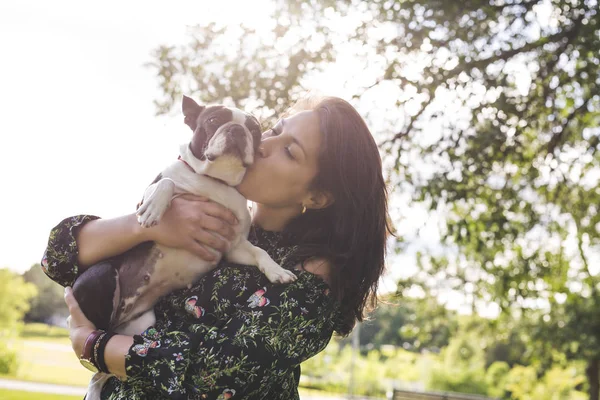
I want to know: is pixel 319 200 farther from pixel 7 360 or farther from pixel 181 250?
pixel 7 360

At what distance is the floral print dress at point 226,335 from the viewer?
187cm

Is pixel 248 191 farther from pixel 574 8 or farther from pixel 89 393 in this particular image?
pixel 574 8

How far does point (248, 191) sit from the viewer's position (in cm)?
237

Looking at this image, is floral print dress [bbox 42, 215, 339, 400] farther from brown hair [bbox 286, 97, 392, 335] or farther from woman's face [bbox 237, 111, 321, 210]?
woman's face [bbox 237, 111, 321, 210]

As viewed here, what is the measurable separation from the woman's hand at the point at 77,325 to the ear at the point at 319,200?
0.86 meters

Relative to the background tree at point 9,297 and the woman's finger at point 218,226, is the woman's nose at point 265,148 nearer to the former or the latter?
the woman's finger at point 218,226

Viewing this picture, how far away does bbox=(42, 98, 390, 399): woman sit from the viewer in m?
1.95

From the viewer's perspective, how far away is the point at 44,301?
55906 millimetres

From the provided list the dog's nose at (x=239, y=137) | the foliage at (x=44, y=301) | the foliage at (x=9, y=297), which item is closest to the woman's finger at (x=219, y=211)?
the dog's nose at (x=239, y=137)

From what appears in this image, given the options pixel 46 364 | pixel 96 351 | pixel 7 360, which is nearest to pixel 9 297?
pixel 46 364

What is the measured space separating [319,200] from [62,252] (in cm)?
92

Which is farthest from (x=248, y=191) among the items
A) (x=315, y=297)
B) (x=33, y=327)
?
(x=33, y=327)

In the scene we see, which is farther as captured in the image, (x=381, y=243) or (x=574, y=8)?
(x=574, y=8)

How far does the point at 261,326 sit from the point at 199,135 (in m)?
0.88
